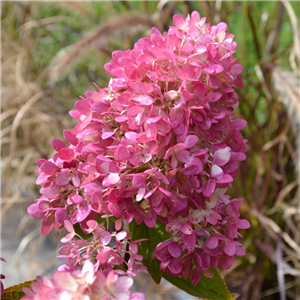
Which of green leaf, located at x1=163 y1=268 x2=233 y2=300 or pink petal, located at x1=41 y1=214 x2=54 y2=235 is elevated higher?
pink petal, located at x1=41 y1=214 x2=54 y2=235

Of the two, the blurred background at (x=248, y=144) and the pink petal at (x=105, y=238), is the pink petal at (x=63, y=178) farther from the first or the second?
the blurred background at (x=248, y=144)

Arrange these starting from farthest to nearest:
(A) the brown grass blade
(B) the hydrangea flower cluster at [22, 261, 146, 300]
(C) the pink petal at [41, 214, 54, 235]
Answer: (A) the brown grass blade < (C) the pink petal at [41, 214, 54, 235] < (B) the hydrangea flower cluster at [22, 261, 146, 300]

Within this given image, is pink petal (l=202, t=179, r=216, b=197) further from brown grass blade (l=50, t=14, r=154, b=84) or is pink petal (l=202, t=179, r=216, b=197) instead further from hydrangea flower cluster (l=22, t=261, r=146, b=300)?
brown grass blade (l=50, t=14, r=154, b=84)

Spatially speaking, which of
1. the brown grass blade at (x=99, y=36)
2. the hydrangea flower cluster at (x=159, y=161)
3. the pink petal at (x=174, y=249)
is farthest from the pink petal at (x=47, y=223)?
the brown grass blade at (x=99, y=36)

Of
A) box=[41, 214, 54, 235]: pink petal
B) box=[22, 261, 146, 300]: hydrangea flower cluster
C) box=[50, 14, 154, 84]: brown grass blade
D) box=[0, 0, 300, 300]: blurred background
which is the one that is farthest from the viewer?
box=[0, 0, 300, 300]: blurred background

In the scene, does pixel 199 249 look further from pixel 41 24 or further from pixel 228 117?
pixel 41 24

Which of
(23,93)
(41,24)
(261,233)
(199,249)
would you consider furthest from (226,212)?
(41,24)

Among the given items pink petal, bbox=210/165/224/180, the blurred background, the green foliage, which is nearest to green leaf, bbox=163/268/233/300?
the green foliage

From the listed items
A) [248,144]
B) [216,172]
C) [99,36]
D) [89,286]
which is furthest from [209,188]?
[248,144]
